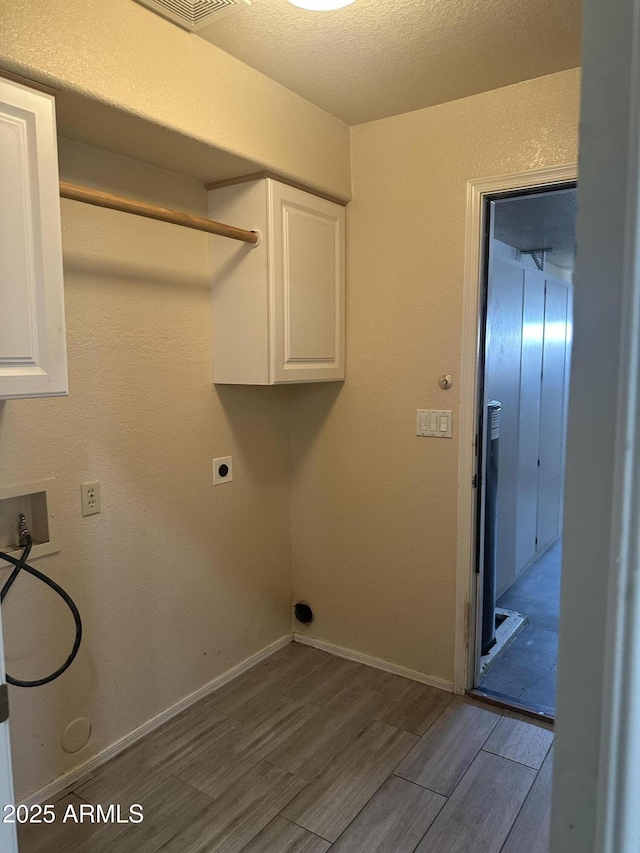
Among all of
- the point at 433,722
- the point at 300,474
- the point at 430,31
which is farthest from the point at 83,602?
the point at 430,31

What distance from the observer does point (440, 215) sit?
2418 millimetres

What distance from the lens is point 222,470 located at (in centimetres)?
253

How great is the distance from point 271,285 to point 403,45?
3.01 ft

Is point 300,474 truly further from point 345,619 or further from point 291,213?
point 291,213

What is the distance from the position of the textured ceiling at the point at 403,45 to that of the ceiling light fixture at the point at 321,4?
4.0 inches

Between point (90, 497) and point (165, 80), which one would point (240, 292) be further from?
point (90, 497)

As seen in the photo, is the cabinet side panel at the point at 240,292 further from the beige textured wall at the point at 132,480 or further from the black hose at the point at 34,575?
the black hose at the point at 34,575

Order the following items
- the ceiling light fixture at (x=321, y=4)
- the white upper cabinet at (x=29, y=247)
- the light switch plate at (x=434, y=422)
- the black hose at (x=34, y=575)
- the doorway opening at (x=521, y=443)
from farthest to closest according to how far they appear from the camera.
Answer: the doorway opening at (x=521, y=443)
the light switch plate at (x=434, y=422)
the black hose at (x=34, y=575)
the ceiling light fixture at (x=321, y=4)
the white upper cabinet at (x=29, y=247)

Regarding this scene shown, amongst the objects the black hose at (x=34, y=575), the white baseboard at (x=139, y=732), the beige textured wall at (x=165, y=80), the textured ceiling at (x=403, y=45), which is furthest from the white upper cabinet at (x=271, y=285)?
the white baseboard at (x=139, y=732)

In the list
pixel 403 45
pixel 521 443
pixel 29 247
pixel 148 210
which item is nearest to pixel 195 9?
pixel 148 210

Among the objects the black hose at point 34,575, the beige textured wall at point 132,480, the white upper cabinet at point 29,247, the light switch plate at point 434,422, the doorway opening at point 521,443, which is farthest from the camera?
the doorway opening at point 521,443

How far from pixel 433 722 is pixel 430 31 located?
2.49m

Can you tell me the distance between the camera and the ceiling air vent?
1641 mm

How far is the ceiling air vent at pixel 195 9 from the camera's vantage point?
5.38 ft
